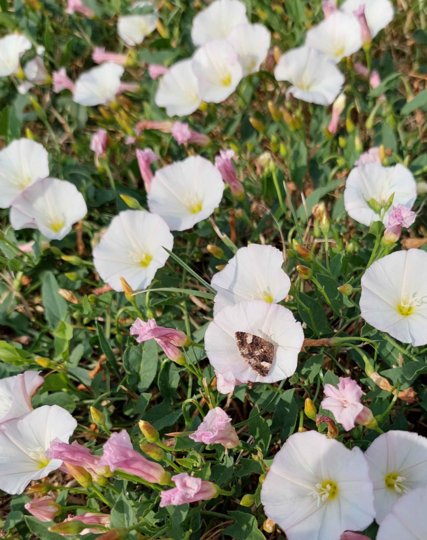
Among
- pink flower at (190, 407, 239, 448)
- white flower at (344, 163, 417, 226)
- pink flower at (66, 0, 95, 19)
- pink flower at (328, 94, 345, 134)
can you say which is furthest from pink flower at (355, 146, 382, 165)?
pink flower at (66, 0, 95, 19)

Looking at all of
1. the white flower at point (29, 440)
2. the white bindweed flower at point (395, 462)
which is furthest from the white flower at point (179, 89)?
the white bindweed flower at point (395, 462)


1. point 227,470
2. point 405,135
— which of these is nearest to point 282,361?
point 227,470

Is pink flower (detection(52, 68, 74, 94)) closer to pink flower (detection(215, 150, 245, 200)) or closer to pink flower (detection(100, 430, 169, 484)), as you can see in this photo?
pink flower (detection(215, 150, 245, 200))

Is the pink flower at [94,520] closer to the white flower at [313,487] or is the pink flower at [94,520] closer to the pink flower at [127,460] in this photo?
the pink flower at [127,460]

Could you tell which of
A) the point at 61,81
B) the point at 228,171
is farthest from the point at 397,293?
the point at 61,81

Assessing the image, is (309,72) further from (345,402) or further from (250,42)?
(345,402)

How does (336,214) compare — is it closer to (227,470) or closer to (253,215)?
(253,215)
